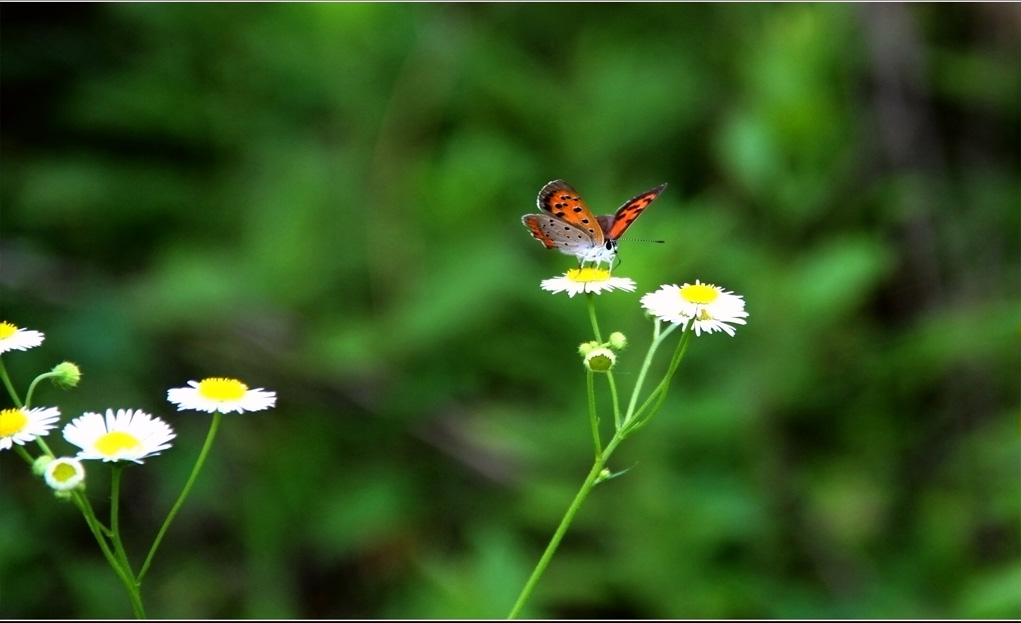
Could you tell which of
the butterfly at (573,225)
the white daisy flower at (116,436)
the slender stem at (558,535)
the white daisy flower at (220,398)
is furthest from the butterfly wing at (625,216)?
the white daisy flower at (116,436)

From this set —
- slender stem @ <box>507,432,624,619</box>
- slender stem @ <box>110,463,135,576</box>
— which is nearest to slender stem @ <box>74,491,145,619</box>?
slender stem @ <box>110,463,135,576</box>

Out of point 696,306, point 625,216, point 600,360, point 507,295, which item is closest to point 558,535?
point 600,360

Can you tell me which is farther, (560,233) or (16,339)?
(560,233)

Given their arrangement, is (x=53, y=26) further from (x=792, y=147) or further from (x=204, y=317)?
(x=792, y=147)

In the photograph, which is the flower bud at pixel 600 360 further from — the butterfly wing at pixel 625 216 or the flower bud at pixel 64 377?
the flower bud at pixel 64 377

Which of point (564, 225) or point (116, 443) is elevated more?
point (564, 225)

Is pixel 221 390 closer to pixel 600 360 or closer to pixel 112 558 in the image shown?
pixel 112 558

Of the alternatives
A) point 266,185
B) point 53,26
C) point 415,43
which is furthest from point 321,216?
point 53,26

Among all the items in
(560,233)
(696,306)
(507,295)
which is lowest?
(696,306)
